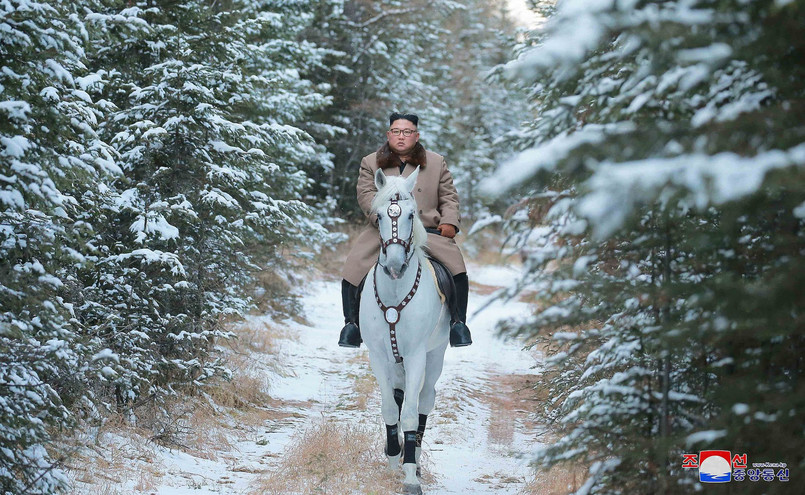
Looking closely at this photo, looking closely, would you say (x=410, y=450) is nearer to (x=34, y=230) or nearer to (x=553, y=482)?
(x=553, y=482)

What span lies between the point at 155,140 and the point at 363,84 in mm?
13739

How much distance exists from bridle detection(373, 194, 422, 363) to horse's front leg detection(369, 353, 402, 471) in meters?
0.17

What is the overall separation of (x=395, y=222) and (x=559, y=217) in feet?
6.96

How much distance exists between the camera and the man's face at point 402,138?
6.94 meters

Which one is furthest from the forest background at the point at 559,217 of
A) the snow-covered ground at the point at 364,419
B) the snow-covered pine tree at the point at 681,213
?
the snow-covered ground at the point at 364,419

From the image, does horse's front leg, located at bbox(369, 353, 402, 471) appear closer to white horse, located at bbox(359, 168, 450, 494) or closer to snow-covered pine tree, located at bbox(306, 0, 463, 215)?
white horse, located at bbox(359, 168, 450, 494)

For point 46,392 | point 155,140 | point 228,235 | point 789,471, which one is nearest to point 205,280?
point 228,235

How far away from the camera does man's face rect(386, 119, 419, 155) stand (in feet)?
22.8

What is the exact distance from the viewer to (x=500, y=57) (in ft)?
121

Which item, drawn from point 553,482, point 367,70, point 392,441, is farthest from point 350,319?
point 367,70

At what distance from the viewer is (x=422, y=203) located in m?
7.00

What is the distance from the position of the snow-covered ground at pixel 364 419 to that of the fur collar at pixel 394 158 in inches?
76.6

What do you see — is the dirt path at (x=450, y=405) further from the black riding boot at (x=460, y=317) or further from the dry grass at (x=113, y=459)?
the dry grass at (x=113, y=459)

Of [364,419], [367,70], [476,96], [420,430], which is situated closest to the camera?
[420,430]
